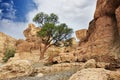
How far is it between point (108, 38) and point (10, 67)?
11767 mm

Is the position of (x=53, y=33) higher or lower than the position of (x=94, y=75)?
higher

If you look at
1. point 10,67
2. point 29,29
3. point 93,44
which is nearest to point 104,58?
point 93,44

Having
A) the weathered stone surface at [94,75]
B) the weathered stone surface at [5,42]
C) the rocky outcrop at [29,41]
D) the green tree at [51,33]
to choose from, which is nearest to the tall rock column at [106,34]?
the weathered stone surface at [94,75]

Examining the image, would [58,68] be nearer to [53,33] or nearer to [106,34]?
[106,34]

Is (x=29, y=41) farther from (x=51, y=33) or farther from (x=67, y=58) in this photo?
(x=67, y=58)

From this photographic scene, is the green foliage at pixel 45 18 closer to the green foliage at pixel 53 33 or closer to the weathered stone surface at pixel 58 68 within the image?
the green foliage at pixel 53 33

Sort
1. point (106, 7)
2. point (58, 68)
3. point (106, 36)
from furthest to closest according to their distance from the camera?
point (58, 68) → point (106, 7) → point (106, 36)

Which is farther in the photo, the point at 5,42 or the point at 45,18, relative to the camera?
the point at 5,42

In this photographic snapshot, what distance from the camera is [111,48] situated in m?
24.6

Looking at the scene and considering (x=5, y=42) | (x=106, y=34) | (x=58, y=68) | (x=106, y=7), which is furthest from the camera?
(x=5, y=42)

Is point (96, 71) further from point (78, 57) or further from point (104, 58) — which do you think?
point (78, 57)

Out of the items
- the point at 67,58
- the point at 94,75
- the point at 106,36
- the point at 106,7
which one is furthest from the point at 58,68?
the point at 94,75

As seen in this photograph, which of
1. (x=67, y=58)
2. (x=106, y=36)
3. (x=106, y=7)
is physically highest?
(x=106, y=7)

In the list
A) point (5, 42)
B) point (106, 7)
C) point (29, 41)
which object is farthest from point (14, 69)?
point (5, 42)
